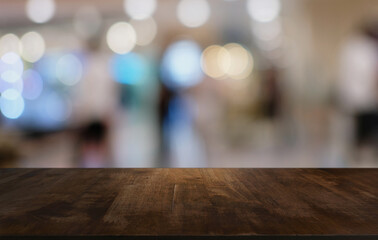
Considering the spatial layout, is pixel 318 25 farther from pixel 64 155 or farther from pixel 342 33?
pixel 64 155

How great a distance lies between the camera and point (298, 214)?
0.70 metres

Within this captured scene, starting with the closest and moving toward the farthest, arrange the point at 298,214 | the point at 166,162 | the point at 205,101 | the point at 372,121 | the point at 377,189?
the point at 298,214 → the point at 377,189 → the point at 372,121 → the point at 166,162 → the point at 205,101

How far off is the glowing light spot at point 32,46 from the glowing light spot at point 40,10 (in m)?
0.26

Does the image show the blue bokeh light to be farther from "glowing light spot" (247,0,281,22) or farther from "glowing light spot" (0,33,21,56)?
"glowing light spot" (0,33,21,56)

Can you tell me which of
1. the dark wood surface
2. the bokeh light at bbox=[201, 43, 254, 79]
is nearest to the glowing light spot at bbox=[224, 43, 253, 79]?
the bokeh light at bbox=[201, 43, 254, 79]

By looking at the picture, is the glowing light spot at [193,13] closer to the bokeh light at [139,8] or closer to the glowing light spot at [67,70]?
the bokeh light at [139,8]

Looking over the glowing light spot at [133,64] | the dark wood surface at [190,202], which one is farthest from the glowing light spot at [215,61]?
the dark wood surface at [190,202]

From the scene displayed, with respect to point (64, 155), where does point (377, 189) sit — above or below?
above

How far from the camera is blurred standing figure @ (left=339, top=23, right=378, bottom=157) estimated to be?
3.65 metres

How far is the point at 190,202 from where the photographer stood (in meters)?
0.78

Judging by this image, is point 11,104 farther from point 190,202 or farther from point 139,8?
point 190,202

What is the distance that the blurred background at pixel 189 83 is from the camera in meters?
3.98

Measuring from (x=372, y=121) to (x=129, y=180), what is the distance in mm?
3475

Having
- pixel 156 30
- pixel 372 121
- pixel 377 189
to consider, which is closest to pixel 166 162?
pixel 372 121
